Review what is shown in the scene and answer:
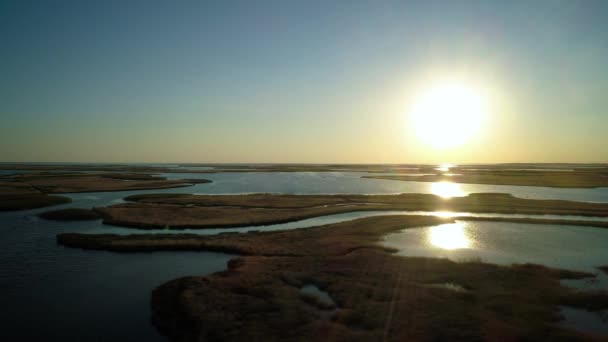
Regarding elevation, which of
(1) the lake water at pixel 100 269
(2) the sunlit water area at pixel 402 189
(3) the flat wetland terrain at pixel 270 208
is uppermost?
(2) the sunlit water area at pixel 402 189

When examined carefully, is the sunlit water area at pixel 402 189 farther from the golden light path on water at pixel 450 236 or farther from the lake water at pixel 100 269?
the lake water at pixel 100 269

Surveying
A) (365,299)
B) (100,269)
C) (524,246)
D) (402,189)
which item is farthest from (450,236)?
(402,189)

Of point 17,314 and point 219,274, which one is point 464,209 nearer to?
point 219,274

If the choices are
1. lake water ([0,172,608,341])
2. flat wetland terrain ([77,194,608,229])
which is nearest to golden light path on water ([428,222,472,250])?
lake water ([0,172,608,341])

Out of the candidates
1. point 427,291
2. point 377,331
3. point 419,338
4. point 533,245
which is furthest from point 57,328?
point 533,245

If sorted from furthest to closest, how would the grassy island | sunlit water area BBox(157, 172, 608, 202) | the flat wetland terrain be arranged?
sunlit water area BBox(157, 172, 608, 202) → the flat wetland terrain → the grassy island

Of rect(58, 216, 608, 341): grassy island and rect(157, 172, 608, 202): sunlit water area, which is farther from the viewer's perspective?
rect(157, 172, 608, 202): sunlit water area

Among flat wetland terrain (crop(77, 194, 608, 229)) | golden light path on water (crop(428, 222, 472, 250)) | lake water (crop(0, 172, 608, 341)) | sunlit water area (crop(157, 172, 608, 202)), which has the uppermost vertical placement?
sunlit water area (crop(157, 172, 608, 202))

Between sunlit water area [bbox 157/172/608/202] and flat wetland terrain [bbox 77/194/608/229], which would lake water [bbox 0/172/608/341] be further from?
sunlit water area [bbox 157/172/608/202]

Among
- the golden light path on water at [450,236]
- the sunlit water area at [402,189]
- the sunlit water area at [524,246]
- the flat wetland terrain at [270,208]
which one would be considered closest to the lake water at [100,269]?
the sunlit water area at [524,246]

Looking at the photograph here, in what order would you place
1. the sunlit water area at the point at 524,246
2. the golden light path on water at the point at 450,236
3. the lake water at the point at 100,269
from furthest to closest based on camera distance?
the golden light path on water at the point at 450,236 < the sunlit water area at the point at 524,246 < the lake water at the point at 100,269
